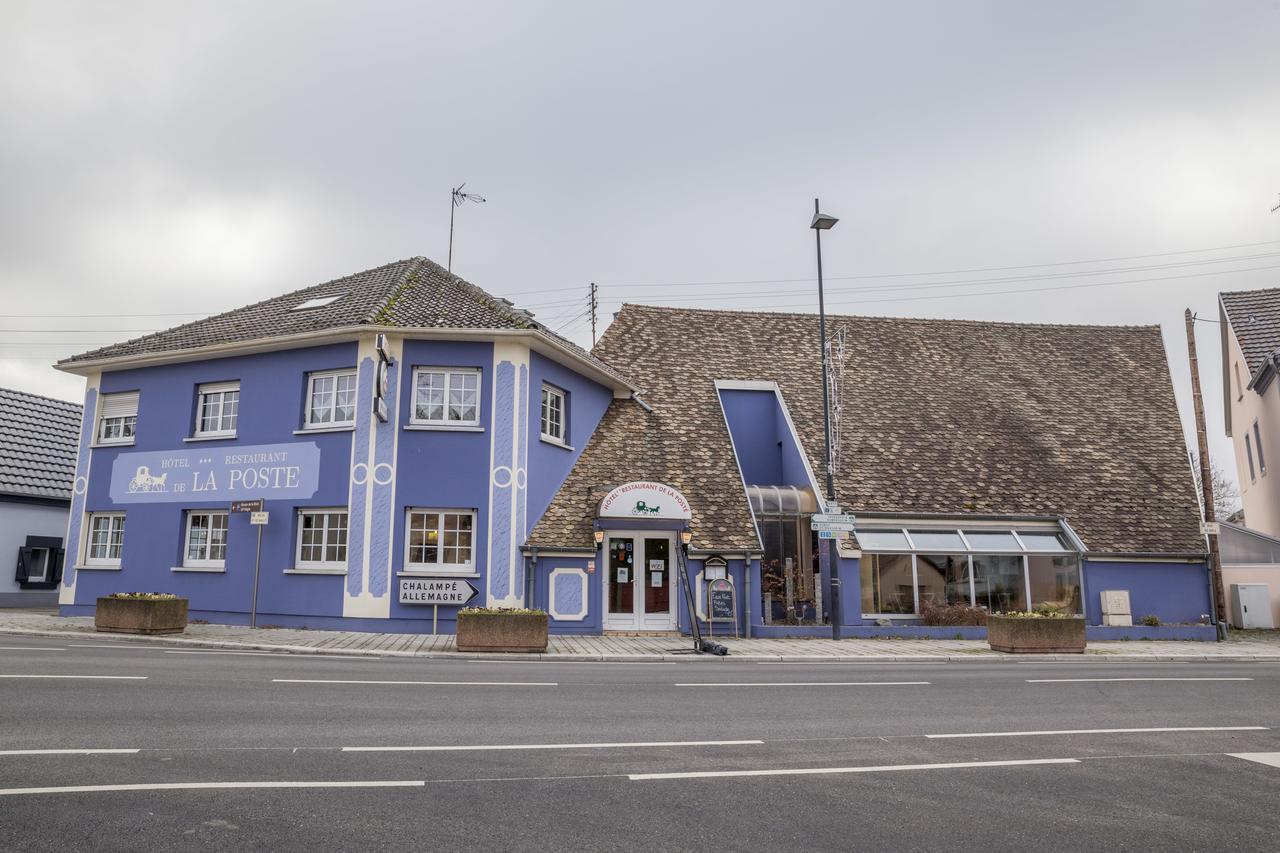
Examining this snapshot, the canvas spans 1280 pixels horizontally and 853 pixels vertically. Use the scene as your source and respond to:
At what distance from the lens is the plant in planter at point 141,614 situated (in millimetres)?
17453

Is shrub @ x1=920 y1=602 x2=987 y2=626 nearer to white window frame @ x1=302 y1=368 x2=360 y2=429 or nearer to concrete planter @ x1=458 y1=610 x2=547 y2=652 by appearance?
concrete planter @ x1=458 y1=610 x2=547 y2=652

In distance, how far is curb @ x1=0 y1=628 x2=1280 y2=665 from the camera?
1559 centimetres

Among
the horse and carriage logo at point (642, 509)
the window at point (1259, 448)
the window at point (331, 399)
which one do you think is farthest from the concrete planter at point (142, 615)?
the window at point (1259, 448)

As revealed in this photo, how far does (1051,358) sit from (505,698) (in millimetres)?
26096

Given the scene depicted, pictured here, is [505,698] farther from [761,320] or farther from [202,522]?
[761,320]

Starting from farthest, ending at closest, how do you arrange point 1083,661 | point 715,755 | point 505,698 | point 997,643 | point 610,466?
point 610,466 → point 997,643 → point 1083,661 → point 505,698 → point 715,755

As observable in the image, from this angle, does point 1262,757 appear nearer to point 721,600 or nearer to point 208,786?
point 208,786

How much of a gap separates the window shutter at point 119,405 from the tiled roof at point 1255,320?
33.3m

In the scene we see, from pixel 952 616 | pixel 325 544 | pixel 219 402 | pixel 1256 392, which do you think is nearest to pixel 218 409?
pixel 219 402

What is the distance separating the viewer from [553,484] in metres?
21.4

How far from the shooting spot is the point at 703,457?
2367cm

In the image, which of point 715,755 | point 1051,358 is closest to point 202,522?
point 715,755

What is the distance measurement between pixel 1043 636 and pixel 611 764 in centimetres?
1447

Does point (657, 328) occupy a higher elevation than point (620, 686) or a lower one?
higher
